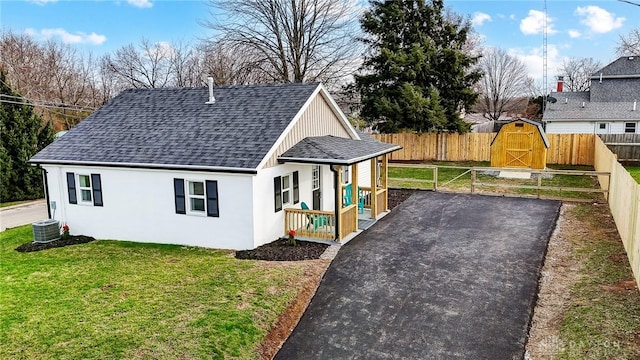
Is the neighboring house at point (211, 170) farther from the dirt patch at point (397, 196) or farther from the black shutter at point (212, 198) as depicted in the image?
the dirt patch at point (397, 196)

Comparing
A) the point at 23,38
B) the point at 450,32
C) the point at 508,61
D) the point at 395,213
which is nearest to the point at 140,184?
the point at 395,213

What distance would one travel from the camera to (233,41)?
1148 inches

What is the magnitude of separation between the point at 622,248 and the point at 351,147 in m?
7.52

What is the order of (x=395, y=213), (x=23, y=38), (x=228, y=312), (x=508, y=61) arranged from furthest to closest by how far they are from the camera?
1. (x=508, y=61)
2. (x=23, y=38)
3. (x=395, y=213)
4. (x=228, y=312)

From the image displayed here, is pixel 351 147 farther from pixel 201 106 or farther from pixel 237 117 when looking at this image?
pixel 201 106

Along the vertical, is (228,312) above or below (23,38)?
below

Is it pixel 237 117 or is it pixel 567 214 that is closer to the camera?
pixel 237 117

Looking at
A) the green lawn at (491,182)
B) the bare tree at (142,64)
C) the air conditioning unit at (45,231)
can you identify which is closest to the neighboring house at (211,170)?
the air conditioning unit at (45,231)

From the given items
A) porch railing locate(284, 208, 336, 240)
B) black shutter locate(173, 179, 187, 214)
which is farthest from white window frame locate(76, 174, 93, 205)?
porch railing locate(284, 208, 336, 240)

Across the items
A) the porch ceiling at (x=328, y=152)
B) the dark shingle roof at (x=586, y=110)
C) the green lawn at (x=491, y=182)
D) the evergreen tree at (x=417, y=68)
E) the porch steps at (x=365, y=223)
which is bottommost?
the porch steps at (x=365, y=223)

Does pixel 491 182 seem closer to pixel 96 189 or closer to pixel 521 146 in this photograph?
pixel 521 146

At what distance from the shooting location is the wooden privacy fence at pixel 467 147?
82.4ft

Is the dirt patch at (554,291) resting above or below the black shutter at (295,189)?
below

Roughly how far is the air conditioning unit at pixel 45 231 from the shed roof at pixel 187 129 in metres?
1.93
